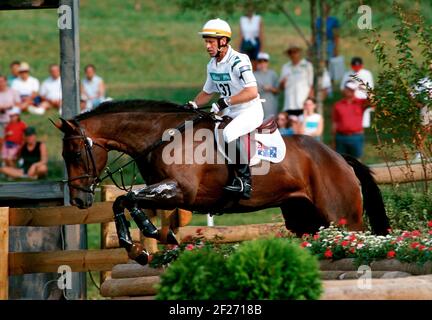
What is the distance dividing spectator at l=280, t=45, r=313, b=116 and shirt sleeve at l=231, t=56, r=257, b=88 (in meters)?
8.95

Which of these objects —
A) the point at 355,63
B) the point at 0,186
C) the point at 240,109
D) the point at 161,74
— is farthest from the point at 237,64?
the point at 161,74

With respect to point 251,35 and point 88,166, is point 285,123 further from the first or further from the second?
point 88,166

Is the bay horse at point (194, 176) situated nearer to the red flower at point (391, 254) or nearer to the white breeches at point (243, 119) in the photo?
the white breeches at point (243, 119)

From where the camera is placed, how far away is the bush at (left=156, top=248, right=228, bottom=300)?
8.96m

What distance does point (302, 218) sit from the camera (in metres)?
13.9

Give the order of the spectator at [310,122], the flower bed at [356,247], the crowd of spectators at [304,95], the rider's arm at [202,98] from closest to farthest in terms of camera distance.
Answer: the flower bed at [356,247] < the rider's arm at [202,98] < the spectator at [310,122] < the crowd of spectators at [304,95]

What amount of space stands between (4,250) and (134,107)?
201 cm

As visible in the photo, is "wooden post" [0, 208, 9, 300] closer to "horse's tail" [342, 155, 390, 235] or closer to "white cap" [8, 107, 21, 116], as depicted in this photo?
"horse's tail" [342, 155, 390, 235]

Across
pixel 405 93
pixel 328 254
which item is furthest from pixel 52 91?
pixel 328 254

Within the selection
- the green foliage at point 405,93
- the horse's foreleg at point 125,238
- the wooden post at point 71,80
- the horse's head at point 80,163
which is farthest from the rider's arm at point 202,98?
the green foliage at point 405,93

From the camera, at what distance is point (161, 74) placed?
32031 mm

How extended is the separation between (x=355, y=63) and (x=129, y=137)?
9.75 metres

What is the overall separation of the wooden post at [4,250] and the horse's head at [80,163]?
2.60ft

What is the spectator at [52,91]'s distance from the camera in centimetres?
2438
